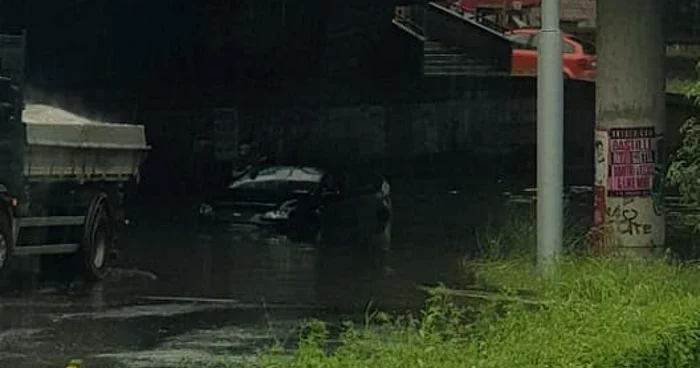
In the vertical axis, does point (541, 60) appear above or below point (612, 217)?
above

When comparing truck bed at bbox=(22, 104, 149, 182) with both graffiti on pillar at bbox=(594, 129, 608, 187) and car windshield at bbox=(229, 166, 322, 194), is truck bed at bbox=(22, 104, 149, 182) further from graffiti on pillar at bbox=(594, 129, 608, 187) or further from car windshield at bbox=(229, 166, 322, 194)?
car windshield at bbox=(229, 166, 322, 194)

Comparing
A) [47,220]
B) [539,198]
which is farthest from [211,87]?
[539,198]

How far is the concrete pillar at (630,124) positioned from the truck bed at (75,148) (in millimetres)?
6212

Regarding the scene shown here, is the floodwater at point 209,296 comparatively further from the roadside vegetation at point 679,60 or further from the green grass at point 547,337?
the roadside vegetation at point 679,60

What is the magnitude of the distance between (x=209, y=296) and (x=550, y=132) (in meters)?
4.21

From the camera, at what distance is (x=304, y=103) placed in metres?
44.7

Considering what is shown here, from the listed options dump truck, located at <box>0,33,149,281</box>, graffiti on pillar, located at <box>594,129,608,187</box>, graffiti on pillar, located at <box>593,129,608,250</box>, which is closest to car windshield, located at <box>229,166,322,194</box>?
dump truck, located at <box>0,33,149,281</box>

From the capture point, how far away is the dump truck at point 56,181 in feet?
63.8

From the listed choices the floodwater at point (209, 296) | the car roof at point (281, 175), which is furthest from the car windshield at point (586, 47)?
the car roof at point (281, 175)

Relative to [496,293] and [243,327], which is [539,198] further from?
[243,327]

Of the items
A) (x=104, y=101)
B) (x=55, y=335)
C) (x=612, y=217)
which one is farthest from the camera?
(x=104, y=101)

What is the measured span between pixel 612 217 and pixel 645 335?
11.2 metres

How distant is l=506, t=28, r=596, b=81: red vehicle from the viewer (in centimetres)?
4516

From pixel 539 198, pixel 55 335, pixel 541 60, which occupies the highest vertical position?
pixel 541 60
